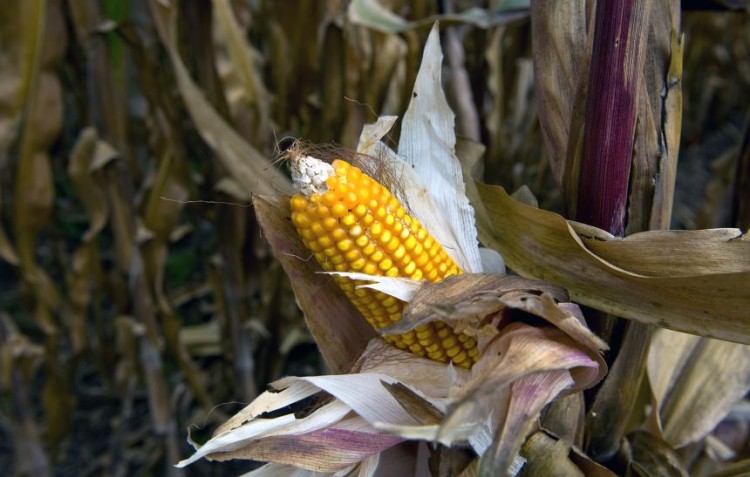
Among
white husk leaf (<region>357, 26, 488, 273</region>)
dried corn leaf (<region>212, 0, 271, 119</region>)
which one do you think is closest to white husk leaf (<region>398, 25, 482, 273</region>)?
white husk leaf (<region>357, 26, 488, 273</region>)

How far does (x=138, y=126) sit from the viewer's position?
1997 millimetres

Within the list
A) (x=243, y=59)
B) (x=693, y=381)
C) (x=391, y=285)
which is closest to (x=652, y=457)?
(x=693, y=381)

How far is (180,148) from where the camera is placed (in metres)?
1.36

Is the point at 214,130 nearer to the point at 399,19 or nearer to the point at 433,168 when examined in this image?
the point at 399,19

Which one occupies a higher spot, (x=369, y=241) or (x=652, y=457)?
(x=369, y=241)

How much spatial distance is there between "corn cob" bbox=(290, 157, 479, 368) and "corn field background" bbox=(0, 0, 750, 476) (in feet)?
1.82

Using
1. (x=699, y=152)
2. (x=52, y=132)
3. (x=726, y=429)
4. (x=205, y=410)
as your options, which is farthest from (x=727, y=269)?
(x=699, y=152)

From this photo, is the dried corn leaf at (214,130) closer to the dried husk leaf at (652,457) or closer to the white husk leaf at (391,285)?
the white husk leaf at (391,285)

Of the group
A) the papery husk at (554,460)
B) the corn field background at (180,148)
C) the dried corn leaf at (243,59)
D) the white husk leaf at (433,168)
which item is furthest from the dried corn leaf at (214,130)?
the papery husk at (554,460)

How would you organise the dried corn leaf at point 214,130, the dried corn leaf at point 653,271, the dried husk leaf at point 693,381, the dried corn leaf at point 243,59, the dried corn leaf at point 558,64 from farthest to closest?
the dried corn leaf at point 243,59
the dried corn leaf at point 214,130
the dried husk leaf at point 693,381
the dried corn leaf at point 558,64
the dried corn leaf at point 653,271

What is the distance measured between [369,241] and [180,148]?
3.02ft

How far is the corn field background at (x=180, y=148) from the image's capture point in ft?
3.99

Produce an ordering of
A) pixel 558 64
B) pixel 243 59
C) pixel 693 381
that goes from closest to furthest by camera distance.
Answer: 1. pixel 558 64
2. pixel 693 381
3. pixel 243 59

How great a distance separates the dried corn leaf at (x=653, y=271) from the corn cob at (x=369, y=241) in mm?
105
